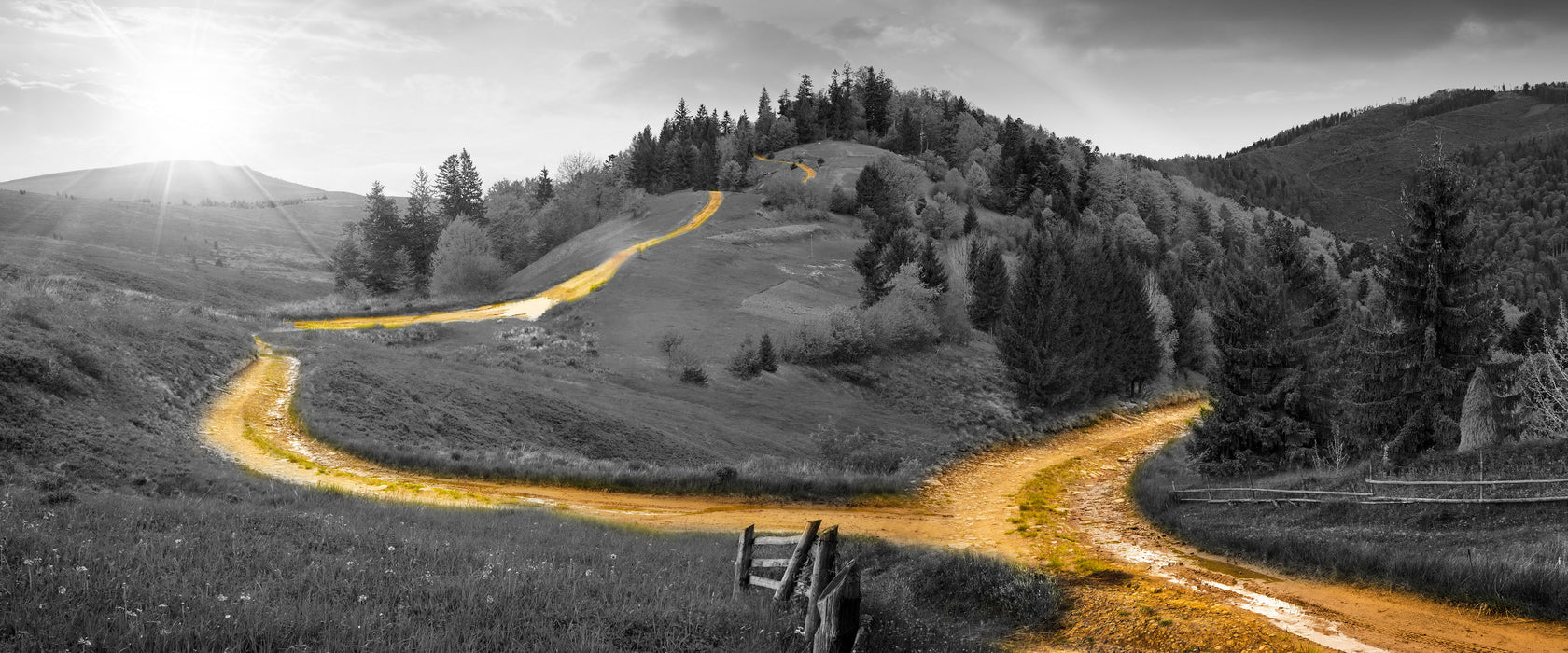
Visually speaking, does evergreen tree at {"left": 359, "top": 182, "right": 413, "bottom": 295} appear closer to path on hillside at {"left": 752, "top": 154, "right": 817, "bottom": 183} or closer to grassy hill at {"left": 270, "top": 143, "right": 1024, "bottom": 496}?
grassy hill at {"left": 270, "top": 143, "right": 1024, "bottom": 496}

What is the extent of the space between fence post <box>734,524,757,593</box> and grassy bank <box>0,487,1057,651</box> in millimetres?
284

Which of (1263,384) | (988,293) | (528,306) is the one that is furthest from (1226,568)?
(528,306)

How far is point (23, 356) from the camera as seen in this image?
18.6m

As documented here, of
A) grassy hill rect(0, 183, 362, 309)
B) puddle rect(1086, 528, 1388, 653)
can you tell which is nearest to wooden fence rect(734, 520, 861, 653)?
puddle rect(1086, 528, 1388, 653)

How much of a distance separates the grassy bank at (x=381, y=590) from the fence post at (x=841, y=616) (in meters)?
1.22

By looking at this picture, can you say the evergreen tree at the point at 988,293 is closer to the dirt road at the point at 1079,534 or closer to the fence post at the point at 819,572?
the dirt road at the point at 1079,534

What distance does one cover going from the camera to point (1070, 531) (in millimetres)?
22312

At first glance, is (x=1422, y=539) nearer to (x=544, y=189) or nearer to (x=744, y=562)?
(x=744, y=562)

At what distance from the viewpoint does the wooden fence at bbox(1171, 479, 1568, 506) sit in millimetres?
15953

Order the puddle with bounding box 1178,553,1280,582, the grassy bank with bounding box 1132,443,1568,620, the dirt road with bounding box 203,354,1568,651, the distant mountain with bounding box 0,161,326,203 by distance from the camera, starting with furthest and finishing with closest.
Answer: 1. the distant mountain with bounding box 0,161,326,203
2. the puddle with bounding box 1178,553,1280,582
3. the grassy bank with bounding box 1132,443,1568,620
4. the dirt road with bounding box 203,354,1568,651

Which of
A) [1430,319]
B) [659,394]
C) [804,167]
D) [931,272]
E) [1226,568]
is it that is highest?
[804,167]

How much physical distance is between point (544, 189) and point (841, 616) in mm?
118627

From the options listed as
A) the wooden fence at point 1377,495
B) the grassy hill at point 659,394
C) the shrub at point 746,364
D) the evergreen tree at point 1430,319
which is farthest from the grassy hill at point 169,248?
the evergreen tree at point 1430,319

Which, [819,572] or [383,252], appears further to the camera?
[383,252]
